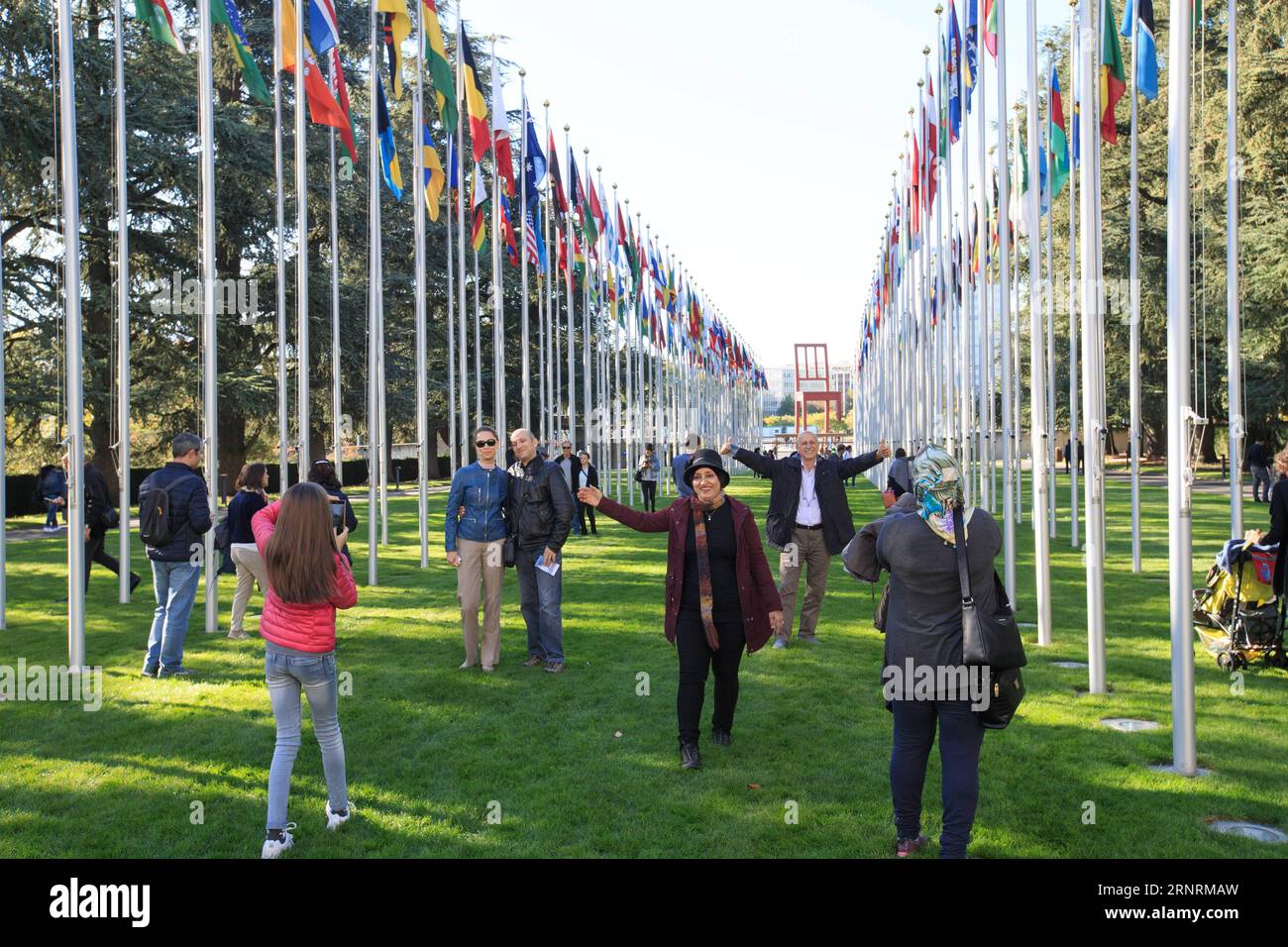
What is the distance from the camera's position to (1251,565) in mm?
9711

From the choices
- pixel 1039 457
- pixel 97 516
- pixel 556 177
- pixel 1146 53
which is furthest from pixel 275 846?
pixel 556 177

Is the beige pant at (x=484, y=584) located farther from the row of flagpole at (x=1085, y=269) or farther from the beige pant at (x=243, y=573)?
the row of flagpole at (x=1085, y=269)

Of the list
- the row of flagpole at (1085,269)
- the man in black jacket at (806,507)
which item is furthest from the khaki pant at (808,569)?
the row of flagpole at (1085,269)

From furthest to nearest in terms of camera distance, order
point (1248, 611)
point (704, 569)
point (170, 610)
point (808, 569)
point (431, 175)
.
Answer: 1. point (431, 175)
2. point (808, 569)
3. point (170, 610)
4. point (1248, 611)
5. point (704, 569)

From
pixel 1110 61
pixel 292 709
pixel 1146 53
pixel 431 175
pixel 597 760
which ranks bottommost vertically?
pixel 597 760

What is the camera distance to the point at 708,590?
6910mm

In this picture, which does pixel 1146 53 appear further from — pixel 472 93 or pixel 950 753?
pixel 472 93

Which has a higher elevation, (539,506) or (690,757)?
Result: (539,506)

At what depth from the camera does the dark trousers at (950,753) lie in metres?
4.96

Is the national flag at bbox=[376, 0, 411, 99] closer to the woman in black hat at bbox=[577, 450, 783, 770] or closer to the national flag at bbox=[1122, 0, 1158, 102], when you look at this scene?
the national flag at bbox=[1122, 0, 1158, 102]

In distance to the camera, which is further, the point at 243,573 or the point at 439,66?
the point at 439,66

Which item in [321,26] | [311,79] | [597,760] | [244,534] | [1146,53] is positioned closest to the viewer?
[597,760]

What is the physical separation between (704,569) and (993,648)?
2448mm
